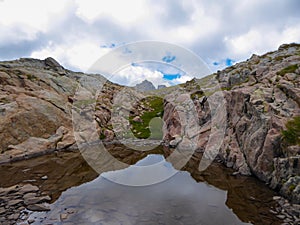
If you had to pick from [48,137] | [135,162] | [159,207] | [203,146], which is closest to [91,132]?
[48,137]

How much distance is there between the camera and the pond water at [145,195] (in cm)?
2038

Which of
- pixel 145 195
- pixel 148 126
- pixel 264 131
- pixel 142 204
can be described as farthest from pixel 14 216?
pixel 148 126

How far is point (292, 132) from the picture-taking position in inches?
1029

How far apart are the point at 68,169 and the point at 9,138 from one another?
17848 mm

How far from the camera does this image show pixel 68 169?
123 feet

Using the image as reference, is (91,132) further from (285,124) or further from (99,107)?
(285,124)

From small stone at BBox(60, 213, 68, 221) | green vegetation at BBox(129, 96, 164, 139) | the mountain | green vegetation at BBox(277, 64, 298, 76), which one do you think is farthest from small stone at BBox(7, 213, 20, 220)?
green vegetation at BBox(129, 96, 164, 139)

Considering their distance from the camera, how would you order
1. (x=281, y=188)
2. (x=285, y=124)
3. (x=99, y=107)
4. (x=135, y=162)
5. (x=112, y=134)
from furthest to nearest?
(x=99, y=107), (x=112, y=134), (x=135, y=162), (x=285, y=124), (x=281, y=188)

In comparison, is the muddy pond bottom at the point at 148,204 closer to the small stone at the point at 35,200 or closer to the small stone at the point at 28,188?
the small stone at the point at 35,200

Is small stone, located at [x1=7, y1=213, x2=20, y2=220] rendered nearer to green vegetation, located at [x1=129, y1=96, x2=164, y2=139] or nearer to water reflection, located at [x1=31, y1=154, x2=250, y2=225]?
water reflection, located at [x1=31, y1=154, x2=250, y2=225]

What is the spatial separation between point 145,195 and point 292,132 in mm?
18152

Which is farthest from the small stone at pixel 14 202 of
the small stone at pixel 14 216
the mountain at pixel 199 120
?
the mountain at pixel 199 120

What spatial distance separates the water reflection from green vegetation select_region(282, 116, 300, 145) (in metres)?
9.31

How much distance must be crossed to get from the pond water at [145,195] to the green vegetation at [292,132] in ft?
19.6
